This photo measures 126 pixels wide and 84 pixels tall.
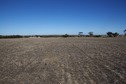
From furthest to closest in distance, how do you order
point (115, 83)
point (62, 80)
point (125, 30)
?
point (125, 30)
point (62, 80)
point (115, 83)

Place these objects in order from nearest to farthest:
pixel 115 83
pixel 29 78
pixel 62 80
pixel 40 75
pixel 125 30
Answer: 1. pixel 115 83
2. pixel 62 80
3. pixel 29 78
4. pixel 40 75
5. pixel 125 30

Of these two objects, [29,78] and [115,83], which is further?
[29,78]

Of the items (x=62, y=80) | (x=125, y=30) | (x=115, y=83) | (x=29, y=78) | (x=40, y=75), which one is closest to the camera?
(x=115, y=83)

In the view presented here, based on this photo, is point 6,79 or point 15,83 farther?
point 6,79

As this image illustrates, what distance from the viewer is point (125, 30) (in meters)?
129

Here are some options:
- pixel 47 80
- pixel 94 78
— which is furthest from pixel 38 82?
pixel 94 78

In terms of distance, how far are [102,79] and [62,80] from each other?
1799mm

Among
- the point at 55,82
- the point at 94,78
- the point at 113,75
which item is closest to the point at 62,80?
the point at 55,82

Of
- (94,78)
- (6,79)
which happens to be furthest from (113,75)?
(6,79)

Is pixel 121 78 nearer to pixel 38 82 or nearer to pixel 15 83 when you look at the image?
pixel 38 82

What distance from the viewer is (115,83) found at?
20.4 feet

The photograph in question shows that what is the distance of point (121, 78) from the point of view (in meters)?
6.84

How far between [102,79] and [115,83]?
0.66m

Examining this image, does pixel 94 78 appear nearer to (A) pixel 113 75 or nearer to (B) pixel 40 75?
(A) pixel 113 75
